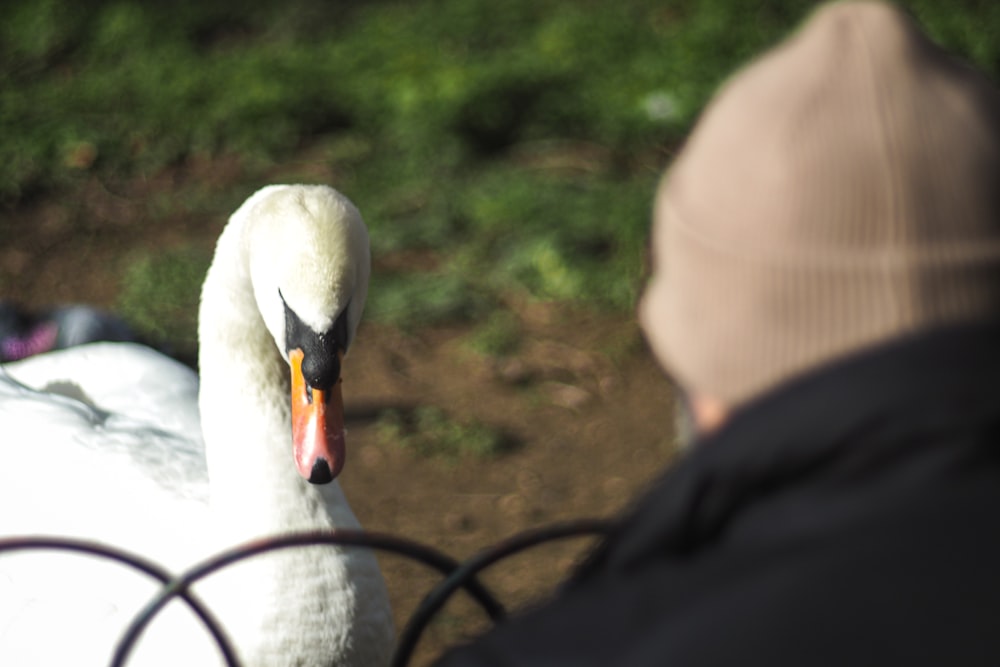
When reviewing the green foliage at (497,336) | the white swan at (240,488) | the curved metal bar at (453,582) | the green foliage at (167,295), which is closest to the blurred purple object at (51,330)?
the green foliage at (167,295)

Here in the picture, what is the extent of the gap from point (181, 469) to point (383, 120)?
2.99m

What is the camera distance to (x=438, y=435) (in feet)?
11.4

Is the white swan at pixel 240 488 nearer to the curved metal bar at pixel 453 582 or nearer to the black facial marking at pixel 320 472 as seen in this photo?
the black facial marking at pixel 320 472

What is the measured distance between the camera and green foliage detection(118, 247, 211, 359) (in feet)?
12.6

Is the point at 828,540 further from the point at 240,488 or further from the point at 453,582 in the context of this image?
the point at 240,488

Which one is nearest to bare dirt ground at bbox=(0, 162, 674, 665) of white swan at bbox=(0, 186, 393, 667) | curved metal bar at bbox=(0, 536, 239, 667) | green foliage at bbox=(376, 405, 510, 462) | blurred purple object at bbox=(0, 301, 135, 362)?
green foliage at bbox=(376, 405, 510, 462)

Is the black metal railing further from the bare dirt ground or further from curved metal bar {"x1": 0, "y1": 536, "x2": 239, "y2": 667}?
the bare dirt ground

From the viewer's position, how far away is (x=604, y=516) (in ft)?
10.4

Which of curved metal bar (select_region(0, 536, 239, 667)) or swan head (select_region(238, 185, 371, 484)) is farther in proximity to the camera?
swan head (select_region(238, 185, 371, 484))

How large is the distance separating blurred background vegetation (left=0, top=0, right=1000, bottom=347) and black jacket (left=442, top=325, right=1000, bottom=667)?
3.07m

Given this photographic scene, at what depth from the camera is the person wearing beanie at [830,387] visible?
0.68 m

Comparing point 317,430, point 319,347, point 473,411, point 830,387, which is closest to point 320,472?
point 317,430

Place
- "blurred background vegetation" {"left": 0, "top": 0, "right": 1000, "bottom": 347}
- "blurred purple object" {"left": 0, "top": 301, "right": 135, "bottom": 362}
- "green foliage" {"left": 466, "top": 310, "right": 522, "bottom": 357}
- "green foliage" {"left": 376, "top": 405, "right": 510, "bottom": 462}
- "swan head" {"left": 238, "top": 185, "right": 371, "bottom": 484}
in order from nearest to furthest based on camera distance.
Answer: "swan head" {"left": 238, "top": 185, "right": 371, "bottom": 484} < "blurred purple object" {"left": 0, "top": 301, "right": 135, "bottom": 362} < "green foliage" {"left": 376, "top": 405, "right": 510, "bottom": 462} < "green foliage" {"left": 466, "top": 310, "right": 522, "bottom": 357} < "blurred background vegetation" {"left": 0, "top": 0, "right": 1000, "bottom": 347}

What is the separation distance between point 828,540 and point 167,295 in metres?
3.54
